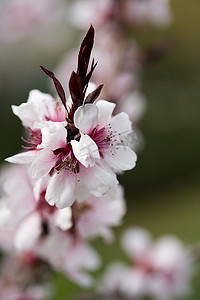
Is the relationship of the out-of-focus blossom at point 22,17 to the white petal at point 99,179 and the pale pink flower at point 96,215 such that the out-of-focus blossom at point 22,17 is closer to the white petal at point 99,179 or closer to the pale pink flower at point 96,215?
the pale pink flower at point 96,215

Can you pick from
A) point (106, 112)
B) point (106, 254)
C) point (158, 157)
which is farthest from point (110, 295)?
point (158, 157)

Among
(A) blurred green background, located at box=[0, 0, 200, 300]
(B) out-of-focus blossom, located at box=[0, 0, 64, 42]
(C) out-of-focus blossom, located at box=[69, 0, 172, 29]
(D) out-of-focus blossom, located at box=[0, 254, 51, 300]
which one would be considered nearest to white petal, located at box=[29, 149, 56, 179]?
(D) out-of-focus blossom, located at box=[0, 254, 51, 300]

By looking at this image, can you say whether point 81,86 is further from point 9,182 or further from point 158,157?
point 158,157

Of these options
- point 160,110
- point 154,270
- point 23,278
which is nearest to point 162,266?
point 154,270

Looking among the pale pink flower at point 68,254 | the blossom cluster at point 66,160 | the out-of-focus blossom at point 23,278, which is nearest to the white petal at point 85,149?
the blossom cluster at point 66,160

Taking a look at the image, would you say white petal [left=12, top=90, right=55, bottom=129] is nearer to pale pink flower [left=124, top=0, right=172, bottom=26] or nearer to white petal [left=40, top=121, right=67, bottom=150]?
white petal [left=40, top=121, right=67, bottom=150]
